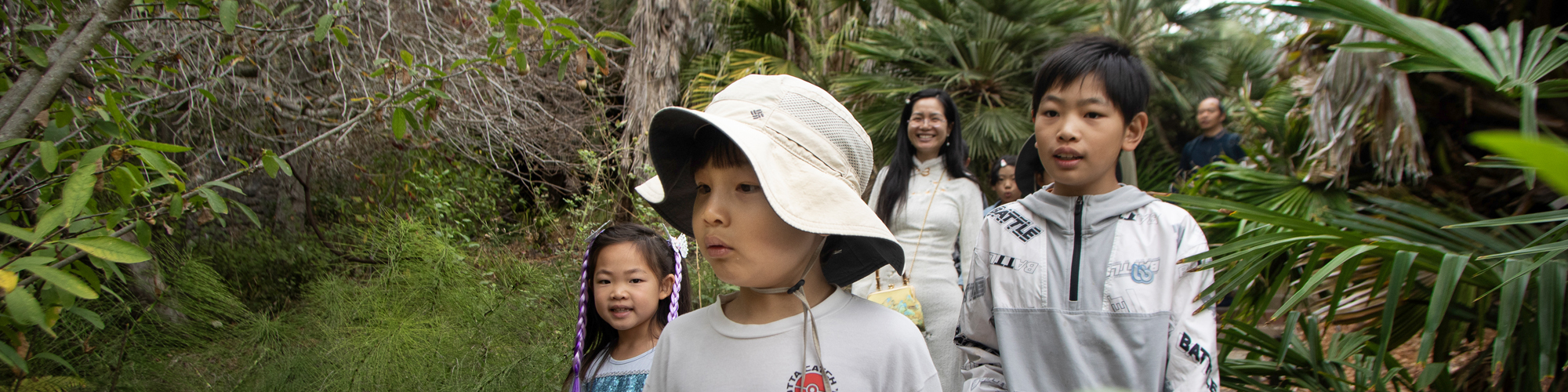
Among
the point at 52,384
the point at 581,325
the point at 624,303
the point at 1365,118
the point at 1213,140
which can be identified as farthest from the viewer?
the point at 1213,140

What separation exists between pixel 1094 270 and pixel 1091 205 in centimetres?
14

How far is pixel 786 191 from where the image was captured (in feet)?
3.77

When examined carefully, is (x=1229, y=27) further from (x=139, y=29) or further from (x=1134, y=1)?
(x=139, y=29)

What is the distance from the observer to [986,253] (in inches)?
69.6

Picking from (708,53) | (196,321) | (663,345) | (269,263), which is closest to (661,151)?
(663,345)

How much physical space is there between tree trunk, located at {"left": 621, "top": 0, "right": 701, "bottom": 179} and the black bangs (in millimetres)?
5698

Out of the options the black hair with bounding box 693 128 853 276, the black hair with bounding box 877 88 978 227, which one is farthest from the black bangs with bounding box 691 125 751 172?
the black hair with bounding box 877 88 978 227

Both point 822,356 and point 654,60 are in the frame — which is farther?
point 654,60

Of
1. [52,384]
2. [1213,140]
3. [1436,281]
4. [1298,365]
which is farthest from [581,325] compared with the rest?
[1213,140]

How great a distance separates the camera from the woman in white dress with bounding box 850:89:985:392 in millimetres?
3020

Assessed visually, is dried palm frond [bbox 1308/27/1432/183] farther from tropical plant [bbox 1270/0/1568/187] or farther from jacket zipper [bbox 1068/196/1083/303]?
jacket zipper [bbox 1068/196/1083/303]

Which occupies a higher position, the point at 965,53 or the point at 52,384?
the point at 965,53

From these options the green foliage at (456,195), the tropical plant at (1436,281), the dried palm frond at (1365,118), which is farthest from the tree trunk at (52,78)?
the dried palm frond at (1365,118)

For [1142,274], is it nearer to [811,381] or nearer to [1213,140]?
[811,381]
